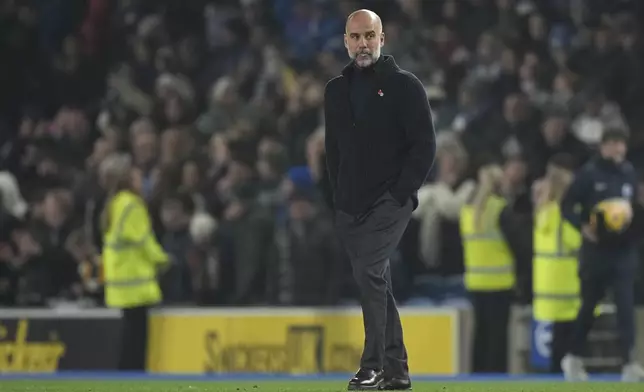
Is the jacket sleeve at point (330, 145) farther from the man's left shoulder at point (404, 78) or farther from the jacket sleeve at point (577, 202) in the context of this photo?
the jacket sleeve at point (577, 202)

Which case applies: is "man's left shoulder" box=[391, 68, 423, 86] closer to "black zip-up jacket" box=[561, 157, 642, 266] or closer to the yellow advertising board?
"black zip-up jacket" box=[561, 157, 642, 266]

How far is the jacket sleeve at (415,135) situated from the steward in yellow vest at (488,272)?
5926 millimetres

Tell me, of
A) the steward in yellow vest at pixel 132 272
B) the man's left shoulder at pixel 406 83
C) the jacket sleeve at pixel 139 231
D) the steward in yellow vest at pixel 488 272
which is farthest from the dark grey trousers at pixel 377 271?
the steward in yellow vest at pixel 132 272

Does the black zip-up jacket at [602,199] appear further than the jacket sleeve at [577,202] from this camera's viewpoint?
No

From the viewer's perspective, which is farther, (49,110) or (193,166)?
(49,110)

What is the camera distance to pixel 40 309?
47.7 feet

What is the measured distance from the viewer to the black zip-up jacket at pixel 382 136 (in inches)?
316

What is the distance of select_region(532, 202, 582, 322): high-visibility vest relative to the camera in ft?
44.5

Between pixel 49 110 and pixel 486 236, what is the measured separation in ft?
21.0

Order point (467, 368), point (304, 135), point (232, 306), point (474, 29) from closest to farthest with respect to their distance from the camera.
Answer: point (467, 368) < point (232, 306) < point (304, 135) < point (474, 29)

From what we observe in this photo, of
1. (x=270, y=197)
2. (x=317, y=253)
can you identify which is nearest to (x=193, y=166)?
(x=270, y=197)

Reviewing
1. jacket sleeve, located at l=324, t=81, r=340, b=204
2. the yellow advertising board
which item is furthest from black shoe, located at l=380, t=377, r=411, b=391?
the yellow advertising board

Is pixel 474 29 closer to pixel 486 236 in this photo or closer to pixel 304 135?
pixel 304 135

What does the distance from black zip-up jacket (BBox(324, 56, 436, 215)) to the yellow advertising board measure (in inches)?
226
